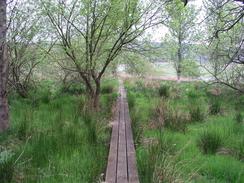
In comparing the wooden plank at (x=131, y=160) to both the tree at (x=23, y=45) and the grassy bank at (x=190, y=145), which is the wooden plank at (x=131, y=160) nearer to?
the grassy bank at (x=190, y=145)

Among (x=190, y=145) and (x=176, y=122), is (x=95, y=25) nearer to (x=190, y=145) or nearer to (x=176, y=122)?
(x=176, y=122)

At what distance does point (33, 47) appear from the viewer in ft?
35.7

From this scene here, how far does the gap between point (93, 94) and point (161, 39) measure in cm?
253

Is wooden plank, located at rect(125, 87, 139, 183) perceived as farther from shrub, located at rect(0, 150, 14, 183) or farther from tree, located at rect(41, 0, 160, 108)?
tree, located at rect(41, 0, 160, 108)

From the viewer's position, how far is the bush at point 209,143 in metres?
6.05

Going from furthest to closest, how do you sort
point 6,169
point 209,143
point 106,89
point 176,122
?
1. point 106,89
2. point 176,122
3. point 209,143
4. point 6,169

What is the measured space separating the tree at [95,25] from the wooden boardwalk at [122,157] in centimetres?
247

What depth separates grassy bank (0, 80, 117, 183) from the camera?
14.4 feet

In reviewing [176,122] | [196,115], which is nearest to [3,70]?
[176,122]

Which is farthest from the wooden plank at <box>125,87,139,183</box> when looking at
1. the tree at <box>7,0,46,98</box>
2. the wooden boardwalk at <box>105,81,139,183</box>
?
the tree at <box>7,0,46,98</box>

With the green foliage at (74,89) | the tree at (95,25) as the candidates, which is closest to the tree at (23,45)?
the tree at (95,25)

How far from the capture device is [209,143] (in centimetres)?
618

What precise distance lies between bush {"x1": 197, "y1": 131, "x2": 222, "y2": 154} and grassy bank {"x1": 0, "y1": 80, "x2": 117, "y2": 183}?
1.71 meters

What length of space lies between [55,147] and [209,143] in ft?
8.91
